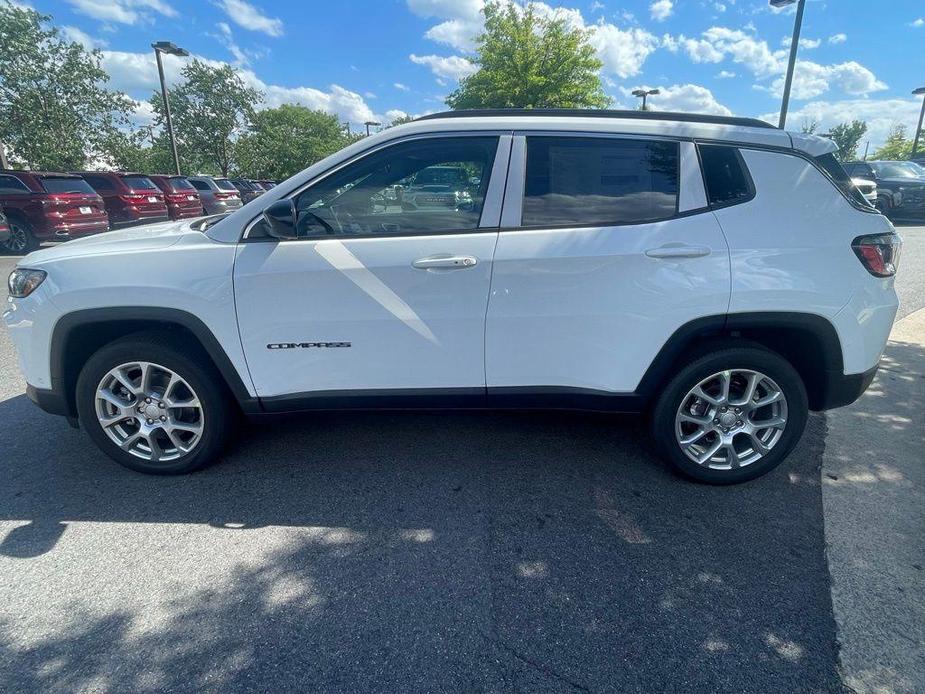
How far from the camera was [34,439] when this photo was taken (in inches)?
133

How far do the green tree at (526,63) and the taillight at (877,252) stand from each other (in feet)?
66.2

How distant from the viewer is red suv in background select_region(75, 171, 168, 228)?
14281 mm

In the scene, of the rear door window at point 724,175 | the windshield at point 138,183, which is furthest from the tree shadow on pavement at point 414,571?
the windshield at point 138,183

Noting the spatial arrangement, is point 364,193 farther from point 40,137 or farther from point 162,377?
point 40,137

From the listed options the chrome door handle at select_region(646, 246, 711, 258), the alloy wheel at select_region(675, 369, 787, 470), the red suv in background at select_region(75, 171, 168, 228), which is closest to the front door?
the chrome door handle at select_region(646, 246, 711, 258)

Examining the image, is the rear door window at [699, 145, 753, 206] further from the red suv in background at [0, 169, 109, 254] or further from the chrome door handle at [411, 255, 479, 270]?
the red suv in background at [0, 169, 109, 254]

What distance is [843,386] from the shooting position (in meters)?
2.81

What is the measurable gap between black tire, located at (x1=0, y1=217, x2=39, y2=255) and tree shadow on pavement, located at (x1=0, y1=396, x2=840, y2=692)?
10.9m

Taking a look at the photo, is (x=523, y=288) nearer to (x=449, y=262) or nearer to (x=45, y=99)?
(x=449, y=262)

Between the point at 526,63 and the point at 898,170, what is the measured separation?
13598 millimetres

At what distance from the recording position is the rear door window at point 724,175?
266 centimetres

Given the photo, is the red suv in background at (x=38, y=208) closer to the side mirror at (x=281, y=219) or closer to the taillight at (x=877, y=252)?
the side mirror at (x=281, y=219)

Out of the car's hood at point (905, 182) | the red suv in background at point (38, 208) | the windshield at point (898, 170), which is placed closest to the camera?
the red suv in background at point (38, 208)

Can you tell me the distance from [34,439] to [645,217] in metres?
4.05
